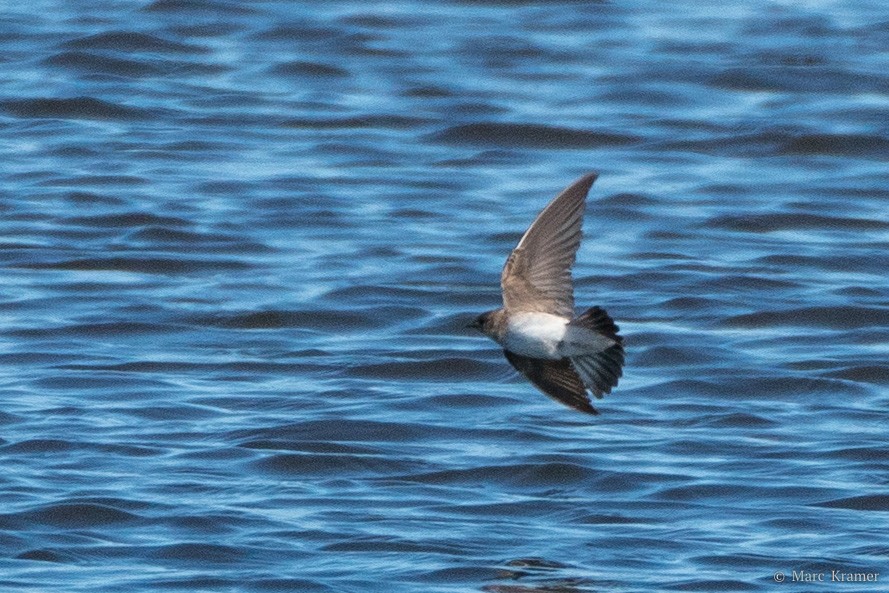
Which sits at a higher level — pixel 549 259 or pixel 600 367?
pixel 549 259

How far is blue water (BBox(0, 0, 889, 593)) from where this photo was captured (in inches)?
320

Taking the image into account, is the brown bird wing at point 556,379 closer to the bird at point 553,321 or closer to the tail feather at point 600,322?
the bird at point 553,321

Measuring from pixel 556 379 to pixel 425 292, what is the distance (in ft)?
14.7

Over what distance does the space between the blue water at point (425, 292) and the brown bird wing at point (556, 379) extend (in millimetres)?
809

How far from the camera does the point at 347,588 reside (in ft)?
24.6

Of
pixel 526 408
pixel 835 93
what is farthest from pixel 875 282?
pixel 835 93

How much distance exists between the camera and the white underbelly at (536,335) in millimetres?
6895

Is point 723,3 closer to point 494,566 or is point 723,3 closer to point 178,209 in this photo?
point 178,209

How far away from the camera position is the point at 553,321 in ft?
22.9

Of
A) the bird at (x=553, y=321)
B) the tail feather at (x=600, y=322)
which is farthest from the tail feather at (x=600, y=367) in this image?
the tail feather at (x=600, y=322)
